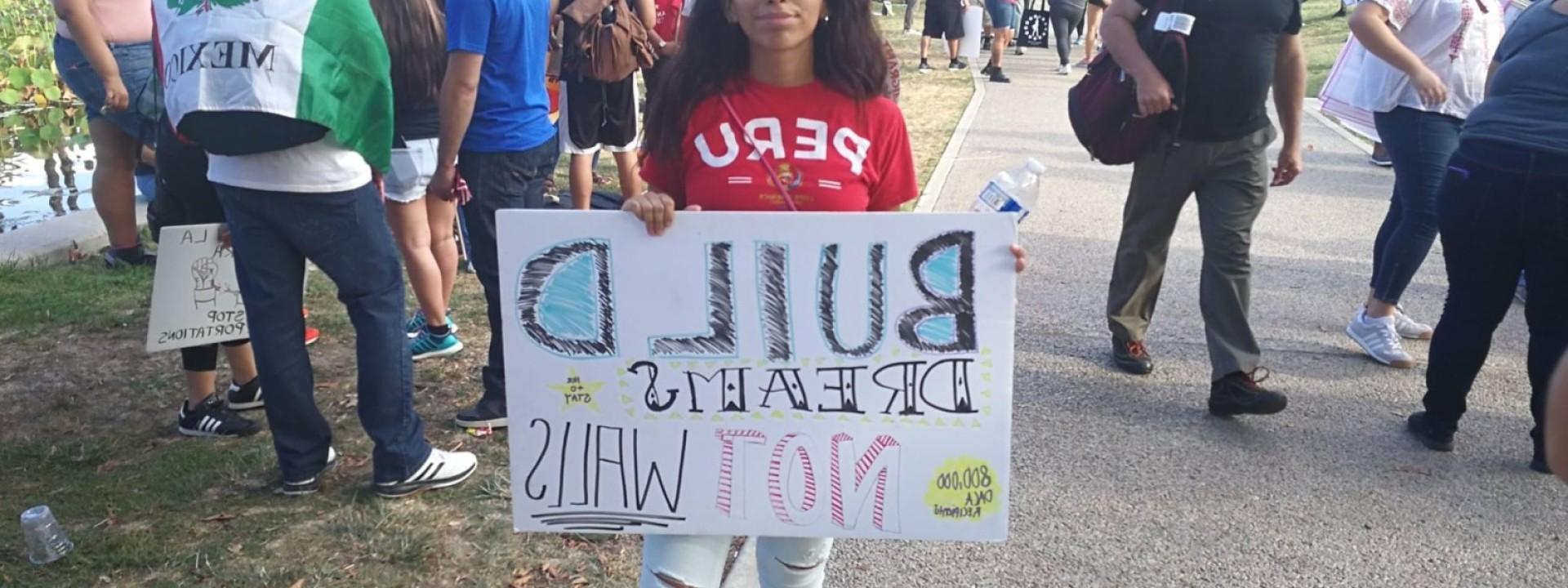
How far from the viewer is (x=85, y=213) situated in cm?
659

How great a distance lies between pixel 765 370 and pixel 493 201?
2.00 meters

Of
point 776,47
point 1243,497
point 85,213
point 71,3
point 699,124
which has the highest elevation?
point 776,47

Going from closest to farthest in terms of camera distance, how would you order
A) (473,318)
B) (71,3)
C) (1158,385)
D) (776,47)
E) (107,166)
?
1. (776,47)
2. (1158,385)
3. (71,3)
4. (473,318)
5. (107,166)

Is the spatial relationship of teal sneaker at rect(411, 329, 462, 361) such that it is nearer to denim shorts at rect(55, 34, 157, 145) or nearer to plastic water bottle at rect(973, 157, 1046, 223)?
denim shorts at rect(55, 34, 157, 145)

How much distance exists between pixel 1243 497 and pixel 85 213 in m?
6.12

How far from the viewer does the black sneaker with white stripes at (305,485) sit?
11.4 ft

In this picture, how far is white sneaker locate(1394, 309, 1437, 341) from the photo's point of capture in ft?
16.6

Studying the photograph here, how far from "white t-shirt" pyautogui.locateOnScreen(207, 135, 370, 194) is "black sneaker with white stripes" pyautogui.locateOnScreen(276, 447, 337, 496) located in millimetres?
870

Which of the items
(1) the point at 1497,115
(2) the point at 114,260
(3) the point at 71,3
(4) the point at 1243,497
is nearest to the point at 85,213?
(2) the point at 114,260

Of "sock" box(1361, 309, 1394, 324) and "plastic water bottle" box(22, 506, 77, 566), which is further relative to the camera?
"sock" box(1361, 309, 1394, 324)

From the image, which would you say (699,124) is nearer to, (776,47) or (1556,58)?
(776,47)

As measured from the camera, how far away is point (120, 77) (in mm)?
5168

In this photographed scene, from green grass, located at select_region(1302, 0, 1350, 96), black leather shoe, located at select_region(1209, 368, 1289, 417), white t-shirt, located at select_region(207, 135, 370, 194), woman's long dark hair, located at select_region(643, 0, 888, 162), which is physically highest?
woman's long dark hair, located at select_region(643, 0, 888, 162)

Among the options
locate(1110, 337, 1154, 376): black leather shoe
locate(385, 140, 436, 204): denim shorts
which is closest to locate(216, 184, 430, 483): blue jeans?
locate(385, 140, 436, 204): denim shorts
